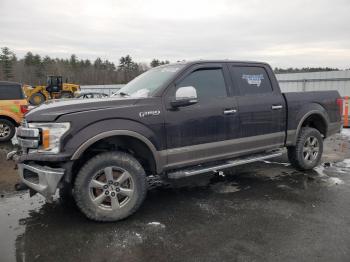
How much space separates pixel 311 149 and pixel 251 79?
1.93 metres

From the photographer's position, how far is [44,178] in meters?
3.49

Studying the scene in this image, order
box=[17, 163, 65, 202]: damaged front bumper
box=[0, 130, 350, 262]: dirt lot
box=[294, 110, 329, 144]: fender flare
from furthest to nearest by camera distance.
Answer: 1. box=[294, 110, 329, 144]: fender flare
2. box=[17, 163, 65, 202]: damaged front bumper
3. box=[0, 130, 350, 262]: dirt lot

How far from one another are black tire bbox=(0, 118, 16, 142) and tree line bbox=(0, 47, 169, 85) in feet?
211

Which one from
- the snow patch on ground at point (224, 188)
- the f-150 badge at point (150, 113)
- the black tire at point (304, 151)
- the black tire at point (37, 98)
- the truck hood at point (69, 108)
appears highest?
the black tire at point (37, 98)

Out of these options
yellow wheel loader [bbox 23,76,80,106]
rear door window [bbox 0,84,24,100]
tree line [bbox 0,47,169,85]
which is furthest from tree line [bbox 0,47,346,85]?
rear door window [bbox 0,84,24,100]

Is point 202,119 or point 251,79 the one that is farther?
point 251,79

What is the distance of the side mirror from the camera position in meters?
4.07

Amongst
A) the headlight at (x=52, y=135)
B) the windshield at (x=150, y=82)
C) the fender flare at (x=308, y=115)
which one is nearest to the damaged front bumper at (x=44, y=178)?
the headlight at (x=52, y=135)

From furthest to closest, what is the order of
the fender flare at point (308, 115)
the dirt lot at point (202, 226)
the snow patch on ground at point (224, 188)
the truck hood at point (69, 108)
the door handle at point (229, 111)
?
the fender flare at point (308, 115) → the snow patch on ground at point (224, 188) → the door handle at point (229, 111) → the truck hood at point (69, 108) → the dirt lot at point (202, 226)

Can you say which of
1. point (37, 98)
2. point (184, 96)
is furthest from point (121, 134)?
point (37, 98)

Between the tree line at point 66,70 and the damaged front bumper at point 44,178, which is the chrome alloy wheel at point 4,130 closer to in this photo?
the damaged front bumper at point 44,178

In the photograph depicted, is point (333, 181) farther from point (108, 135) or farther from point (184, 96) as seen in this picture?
point (108, 135)

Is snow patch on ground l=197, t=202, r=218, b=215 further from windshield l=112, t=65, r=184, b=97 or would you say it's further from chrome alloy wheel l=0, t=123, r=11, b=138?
chrome alloy wheel l=0, t=123, r=11, b=138

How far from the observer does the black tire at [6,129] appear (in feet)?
30.7
